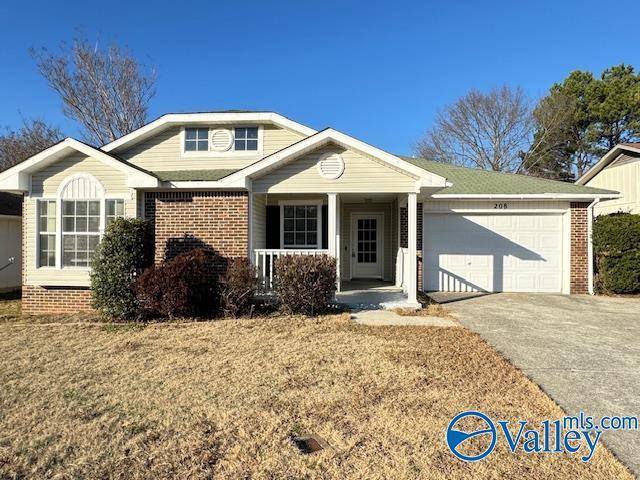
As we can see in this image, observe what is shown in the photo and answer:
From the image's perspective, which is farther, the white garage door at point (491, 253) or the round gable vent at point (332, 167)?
the white garage door at point (491, 253)

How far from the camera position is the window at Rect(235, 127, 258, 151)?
36.9 ft

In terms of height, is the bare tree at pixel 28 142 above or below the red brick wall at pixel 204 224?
above

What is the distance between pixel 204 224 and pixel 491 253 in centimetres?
811

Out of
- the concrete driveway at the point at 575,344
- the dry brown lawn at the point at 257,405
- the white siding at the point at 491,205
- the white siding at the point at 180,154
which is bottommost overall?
the dry brown lawn at the point at 257,405

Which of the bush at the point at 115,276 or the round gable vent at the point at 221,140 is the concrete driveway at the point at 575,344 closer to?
the bush at the point at 115,276

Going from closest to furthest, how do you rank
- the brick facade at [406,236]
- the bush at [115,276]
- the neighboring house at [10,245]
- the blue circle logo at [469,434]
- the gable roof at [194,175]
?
the blue circle logo at [469,434]
the bush at [115,276]
the gable roof at [194,175]
the brick facade at [406,236]
the neighboring house at [10,245]

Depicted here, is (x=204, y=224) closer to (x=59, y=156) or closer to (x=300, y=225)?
(x=300, y=225)

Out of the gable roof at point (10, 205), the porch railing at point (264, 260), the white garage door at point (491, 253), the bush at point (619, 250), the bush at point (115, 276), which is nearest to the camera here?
the bush at point (115, 276)

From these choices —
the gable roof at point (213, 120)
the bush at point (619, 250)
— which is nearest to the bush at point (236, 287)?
the gable roof at point (213, 120)

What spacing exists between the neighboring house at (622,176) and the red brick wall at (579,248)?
5724mm

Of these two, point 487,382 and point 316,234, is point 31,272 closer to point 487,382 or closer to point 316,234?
point 316,234

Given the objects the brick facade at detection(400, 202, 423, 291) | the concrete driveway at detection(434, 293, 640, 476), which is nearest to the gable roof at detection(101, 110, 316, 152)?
the brick facade at detection(400, 202, 423, 291)

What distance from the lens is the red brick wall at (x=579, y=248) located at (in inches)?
444

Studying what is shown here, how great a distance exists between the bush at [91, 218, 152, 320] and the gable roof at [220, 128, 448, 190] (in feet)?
8.30
